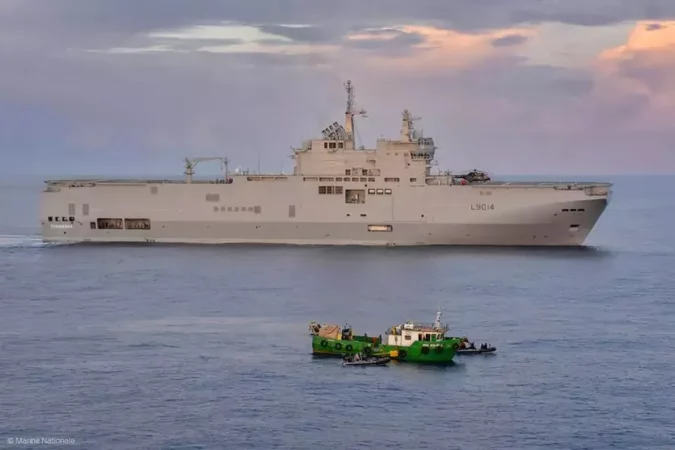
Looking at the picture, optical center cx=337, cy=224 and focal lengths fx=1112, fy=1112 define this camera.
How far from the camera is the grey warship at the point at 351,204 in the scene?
5822cm

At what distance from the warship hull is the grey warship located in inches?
2.1

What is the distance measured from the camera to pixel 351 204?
196ft

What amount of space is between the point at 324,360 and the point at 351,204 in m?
26.2

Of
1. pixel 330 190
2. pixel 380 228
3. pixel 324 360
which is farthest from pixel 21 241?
pixel 324 360

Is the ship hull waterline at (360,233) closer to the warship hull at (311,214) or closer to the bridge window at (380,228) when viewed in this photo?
the warship hull at (311,214)

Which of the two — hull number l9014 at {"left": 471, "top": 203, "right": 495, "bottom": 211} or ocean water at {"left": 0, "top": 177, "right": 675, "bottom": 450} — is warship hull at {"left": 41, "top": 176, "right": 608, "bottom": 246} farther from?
ocean water at {"left": 0, "top": 177, "right": 675, "bottom": 450}

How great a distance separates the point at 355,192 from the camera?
59.8m

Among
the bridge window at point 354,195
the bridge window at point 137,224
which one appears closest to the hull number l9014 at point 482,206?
the bridge window at point 354,195

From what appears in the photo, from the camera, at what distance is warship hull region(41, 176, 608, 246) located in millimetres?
58094

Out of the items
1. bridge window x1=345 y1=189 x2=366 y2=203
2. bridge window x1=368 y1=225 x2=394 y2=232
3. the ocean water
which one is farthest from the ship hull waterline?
the ocean water

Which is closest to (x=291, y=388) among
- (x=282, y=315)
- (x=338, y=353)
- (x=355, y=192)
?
(x=338, y=353)

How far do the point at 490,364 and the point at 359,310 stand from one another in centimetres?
948

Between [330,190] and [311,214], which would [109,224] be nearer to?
[311,214]

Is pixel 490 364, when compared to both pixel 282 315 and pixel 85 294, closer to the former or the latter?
pixel 282 315
